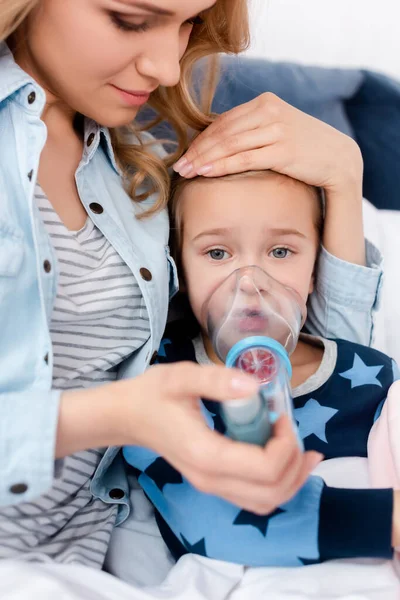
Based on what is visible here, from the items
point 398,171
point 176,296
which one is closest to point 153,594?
point 176,296

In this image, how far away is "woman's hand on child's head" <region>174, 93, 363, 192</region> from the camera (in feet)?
4.39

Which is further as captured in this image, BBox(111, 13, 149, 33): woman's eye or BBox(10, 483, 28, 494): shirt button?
BBox(111, 13, 149, 33): woman's eye

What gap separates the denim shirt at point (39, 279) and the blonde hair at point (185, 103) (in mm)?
35

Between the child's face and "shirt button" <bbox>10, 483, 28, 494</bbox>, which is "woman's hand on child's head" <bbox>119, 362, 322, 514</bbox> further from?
the child's face

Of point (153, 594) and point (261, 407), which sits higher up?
point (261, 407)

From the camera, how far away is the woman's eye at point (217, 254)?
4.42ft

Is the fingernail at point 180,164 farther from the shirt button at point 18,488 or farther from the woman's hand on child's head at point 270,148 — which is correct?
the shirt button at point 18,488

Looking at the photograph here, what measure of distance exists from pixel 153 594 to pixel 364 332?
73 centimetres

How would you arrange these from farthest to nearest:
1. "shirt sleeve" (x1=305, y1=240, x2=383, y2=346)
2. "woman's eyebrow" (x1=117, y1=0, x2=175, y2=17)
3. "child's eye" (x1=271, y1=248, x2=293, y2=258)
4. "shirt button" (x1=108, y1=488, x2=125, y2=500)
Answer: "shirt sleeve" (x1=305, y1=240, x2=383, y2=346), "child's eye" (x1=271, y1=248, x2=293, y2=258), "shirt button" (x1=108, y1=488, x2=125, y2=500), "woman's eyebrow" (x1=117, y1=0, x2=175, y2=17)

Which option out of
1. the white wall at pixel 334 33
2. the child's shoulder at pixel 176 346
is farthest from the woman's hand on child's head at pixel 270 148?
the white wall at pixel 334 33

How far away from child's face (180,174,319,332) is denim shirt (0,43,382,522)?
5cm

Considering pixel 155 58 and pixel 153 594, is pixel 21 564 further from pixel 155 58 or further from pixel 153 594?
pixel 155 58

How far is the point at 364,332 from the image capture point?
1529mm

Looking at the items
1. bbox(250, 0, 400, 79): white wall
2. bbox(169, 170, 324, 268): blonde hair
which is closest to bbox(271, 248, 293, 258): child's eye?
bbox(169, 170, 324, 268): blonde hair
